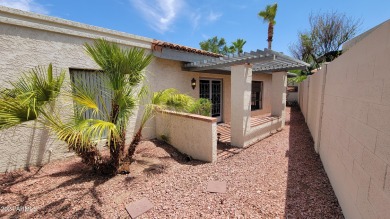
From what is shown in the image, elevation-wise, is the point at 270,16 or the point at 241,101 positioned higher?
the point at 270,16

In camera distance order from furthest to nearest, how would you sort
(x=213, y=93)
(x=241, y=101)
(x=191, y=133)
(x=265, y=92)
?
(x=265, y=92), (x=213, y=93), (x=241, y=101), (x=191, y=133)

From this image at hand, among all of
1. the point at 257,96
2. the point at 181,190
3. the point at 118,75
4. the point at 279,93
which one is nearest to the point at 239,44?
the point at 257,96

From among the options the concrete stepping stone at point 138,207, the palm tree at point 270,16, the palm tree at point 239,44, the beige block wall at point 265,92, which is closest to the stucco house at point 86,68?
the concrete stepping stone at point 138,207

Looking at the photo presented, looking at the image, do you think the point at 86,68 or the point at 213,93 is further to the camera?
the point at 213,93

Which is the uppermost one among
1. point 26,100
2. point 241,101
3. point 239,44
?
point 239,44

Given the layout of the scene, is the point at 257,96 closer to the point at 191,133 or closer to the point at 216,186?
the point at 191,133

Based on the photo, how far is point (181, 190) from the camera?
4.12m

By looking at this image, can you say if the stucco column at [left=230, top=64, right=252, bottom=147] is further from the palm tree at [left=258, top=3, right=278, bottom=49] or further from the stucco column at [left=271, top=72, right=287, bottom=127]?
the palm tree at [left=258, top=3, right=278, bottom=49]

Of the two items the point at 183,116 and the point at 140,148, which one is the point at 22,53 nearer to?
the point at 140,148

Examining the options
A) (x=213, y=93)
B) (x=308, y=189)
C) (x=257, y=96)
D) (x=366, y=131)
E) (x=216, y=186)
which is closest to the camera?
(x=366, y=131)

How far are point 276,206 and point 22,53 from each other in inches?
300

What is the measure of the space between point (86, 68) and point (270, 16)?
2196 centimetres

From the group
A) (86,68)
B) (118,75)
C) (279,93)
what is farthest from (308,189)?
(86,68)

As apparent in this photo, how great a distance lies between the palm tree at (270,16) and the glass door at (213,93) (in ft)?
48.4
